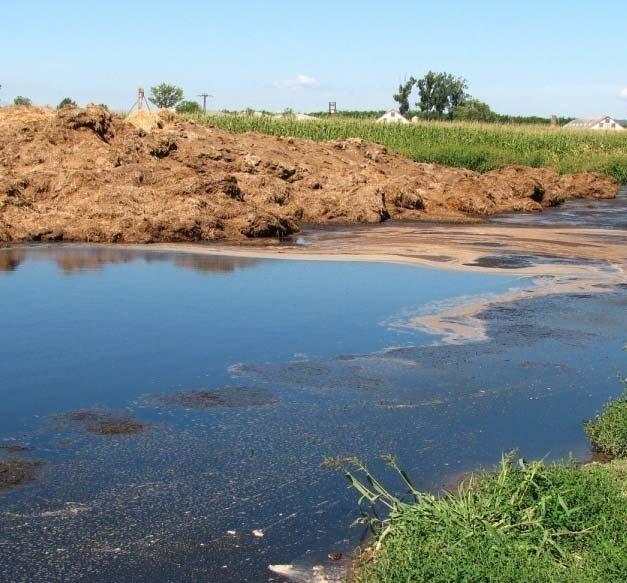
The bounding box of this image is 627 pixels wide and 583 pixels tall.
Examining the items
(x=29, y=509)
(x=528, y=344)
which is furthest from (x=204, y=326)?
(x=29, y=509)

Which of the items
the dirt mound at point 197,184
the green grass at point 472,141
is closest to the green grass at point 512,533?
the dirt mound at point 197,184

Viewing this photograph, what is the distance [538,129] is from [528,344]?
49376 millimetres

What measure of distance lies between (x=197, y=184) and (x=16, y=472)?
669 inches

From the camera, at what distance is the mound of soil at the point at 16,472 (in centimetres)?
695

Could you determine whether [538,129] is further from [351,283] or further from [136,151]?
[351,283]

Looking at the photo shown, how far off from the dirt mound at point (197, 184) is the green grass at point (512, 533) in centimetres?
1582

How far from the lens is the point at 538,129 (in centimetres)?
5853

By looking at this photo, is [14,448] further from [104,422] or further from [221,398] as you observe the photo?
[221,398]

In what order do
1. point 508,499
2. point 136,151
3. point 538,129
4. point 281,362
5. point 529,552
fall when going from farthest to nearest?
1. point 538,129
2. point 136,151
3. point 281,362
4. point 508,499
5. point 529,552

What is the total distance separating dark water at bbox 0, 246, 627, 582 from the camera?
6.12 metres

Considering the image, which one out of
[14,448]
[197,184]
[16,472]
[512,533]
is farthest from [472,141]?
[512,533]

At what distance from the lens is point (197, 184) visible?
2367 cm

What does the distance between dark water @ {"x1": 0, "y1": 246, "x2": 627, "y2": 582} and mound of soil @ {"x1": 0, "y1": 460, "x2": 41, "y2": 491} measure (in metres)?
0.11

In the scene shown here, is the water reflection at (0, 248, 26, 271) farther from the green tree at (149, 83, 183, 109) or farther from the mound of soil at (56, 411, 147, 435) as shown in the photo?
the green tree at (149, 83, 183, 109)
